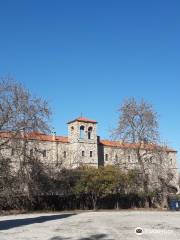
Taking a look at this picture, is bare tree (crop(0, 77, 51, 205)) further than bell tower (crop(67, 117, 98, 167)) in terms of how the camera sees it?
No

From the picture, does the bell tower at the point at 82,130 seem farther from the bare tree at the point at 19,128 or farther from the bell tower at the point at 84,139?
the bare tree at the point at 19,128

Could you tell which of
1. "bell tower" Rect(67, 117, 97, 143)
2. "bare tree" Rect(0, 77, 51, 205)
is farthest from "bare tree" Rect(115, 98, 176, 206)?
"bell tower" Rect(67, 117, 97, 143)

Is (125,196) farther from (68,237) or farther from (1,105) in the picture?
(68,237)

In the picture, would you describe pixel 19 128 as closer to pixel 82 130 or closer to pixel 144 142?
pixel 144 142

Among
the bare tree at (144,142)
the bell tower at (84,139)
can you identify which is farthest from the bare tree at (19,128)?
the bell tower at (84,139)

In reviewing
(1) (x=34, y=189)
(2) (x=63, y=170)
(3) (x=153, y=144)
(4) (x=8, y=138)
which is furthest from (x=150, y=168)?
(4) (x=8, y=138)

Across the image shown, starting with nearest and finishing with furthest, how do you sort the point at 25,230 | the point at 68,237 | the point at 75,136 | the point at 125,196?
the point at 68,237 → the point at 25,230 → the point at 125,196 → the point at 75,136

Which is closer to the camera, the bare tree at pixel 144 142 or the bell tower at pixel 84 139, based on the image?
A: the bare tree at pixel 144 142

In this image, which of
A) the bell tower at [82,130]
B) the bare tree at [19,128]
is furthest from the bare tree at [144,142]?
the bell tower at [82,130]

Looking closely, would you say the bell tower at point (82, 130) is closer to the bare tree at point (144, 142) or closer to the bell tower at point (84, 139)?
the bell tower at point (84, 139)

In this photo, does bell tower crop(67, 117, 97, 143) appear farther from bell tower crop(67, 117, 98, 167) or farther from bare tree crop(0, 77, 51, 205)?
bare tree crop(0, 77, 51, 205)

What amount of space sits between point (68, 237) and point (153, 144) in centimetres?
3271

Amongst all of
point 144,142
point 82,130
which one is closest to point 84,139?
point 82,130

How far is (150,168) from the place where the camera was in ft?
166
